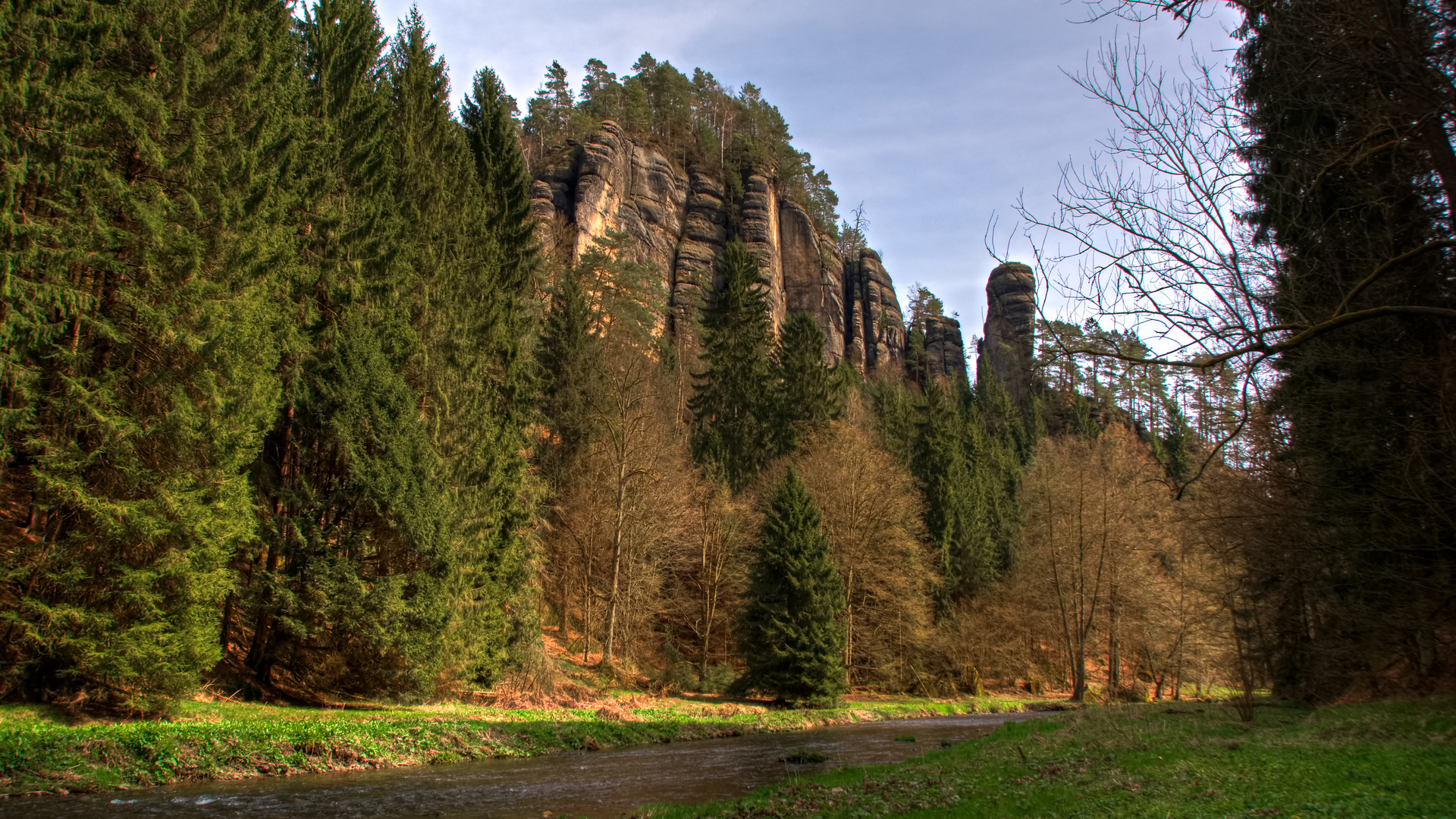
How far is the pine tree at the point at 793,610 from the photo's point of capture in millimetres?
28406

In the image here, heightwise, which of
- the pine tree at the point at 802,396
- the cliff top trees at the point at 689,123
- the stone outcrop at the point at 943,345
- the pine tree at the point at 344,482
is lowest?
the pine tree at the point at 344,482

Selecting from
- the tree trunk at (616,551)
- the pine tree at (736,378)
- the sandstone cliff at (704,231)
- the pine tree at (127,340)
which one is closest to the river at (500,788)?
the pine tree at (127,340)

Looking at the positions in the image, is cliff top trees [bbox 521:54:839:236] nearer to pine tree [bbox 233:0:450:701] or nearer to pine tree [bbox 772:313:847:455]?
pine tree [bbox 772:313:847:455]

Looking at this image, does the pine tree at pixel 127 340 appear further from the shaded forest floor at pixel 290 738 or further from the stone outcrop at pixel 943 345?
the stone outcrop at pixel 943 345

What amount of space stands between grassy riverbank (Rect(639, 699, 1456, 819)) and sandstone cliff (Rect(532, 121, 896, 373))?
61.8 metres

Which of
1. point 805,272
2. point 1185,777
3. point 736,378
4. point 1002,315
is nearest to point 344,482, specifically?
point 1185,777

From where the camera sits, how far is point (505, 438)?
2672cm

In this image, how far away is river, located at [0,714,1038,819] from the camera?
34.4 ft

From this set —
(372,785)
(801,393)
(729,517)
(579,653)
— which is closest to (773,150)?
(801,393)

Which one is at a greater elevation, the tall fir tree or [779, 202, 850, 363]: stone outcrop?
[779, 202, 850, 363]: stone outcrop

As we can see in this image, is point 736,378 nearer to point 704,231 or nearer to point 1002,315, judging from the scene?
point 704,231

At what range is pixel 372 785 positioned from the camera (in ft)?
41.9

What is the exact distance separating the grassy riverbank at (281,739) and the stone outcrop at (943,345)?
3906 inches

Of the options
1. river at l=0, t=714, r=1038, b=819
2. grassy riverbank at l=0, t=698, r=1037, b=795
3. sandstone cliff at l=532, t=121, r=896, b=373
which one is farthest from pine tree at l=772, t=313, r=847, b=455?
river at l=0, t=714, r=1038, b=819
